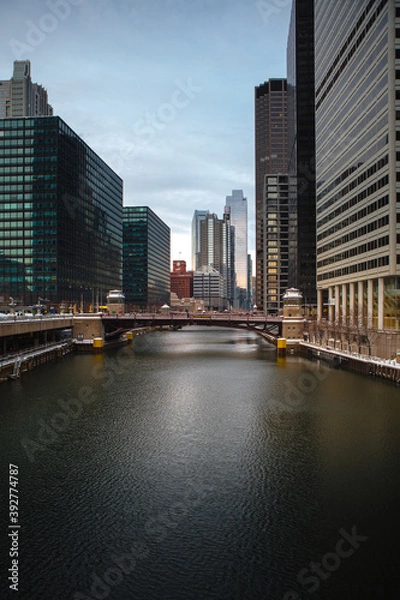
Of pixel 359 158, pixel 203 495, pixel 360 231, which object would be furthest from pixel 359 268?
pixel 203 495

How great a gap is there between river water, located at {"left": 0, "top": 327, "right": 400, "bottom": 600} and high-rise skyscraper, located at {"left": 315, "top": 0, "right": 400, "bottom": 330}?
40706 mm

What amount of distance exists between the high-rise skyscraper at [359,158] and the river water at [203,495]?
40.7m

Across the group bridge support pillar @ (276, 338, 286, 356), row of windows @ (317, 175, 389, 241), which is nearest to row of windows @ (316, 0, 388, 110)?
row of windows @ (317, 175, 389, 241)

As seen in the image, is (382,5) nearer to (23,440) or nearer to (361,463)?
A: (361,463)

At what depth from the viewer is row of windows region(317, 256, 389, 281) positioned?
286ft

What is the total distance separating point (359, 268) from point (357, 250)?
168 inches

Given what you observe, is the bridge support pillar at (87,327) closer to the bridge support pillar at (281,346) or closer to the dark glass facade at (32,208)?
the bridge support pillar at (281,346)

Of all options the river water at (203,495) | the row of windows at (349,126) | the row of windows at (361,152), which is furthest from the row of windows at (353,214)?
the river water at (203,495)

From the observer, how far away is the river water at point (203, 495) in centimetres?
2002

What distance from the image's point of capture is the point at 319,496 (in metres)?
27.7

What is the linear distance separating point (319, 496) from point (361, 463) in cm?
667

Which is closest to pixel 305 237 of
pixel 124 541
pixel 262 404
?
pixel 262 404

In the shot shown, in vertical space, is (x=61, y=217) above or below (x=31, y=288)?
above

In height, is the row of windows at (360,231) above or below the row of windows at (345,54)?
below
